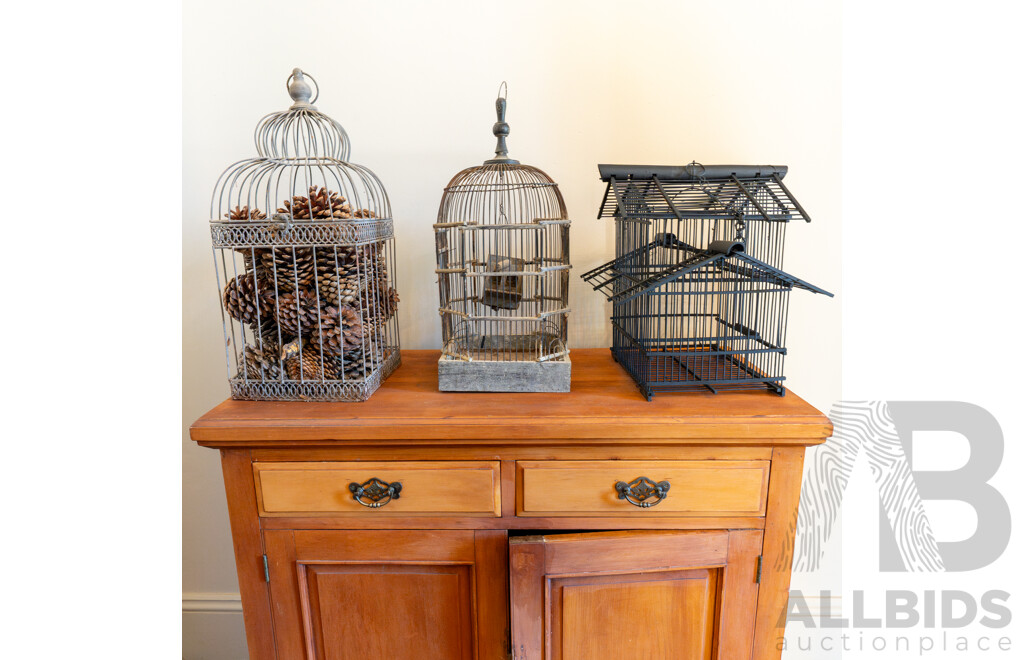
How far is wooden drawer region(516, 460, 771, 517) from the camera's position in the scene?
0.94m

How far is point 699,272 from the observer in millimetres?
1009

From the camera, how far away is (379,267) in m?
1.12

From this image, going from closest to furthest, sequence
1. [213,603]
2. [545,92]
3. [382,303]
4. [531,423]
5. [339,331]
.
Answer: [531,423] → [339,331] → [382,303] → [545,92] → [213,603]

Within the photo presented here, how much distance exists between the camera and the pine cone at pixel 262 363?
1037 mm

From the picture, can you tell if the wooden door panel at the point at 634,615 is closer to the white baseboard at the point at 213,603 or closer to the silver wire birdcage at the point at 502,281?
the silver wire birdcage at the point at 502,281

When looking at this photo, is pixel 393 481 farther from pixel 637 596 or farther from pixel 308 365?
pixel 637 596

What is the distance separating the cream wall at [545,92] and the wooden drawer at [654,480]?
0.61m

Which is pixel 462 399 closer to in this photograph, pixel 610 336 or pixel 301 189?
pixel 610 336

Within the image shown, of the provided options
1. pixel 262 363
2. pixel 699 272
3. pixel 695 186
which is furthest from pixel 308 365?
pixel 695 186

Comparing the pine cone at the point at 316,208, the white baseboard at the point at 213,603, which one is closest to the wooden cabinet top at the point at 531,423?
the pine cone at the point at 316,208

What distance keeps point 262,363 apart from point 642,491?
76 cm

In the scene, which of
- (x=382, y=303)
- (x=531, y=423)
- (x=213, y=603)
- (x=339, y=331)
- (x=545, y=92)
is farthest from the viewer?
(x=213, y=603)

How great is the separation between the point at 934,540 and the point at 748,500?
2.88ft

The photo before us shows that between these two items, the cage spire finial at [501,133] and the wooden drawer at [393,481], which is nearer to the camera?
the wooden drawer at [393,481]
